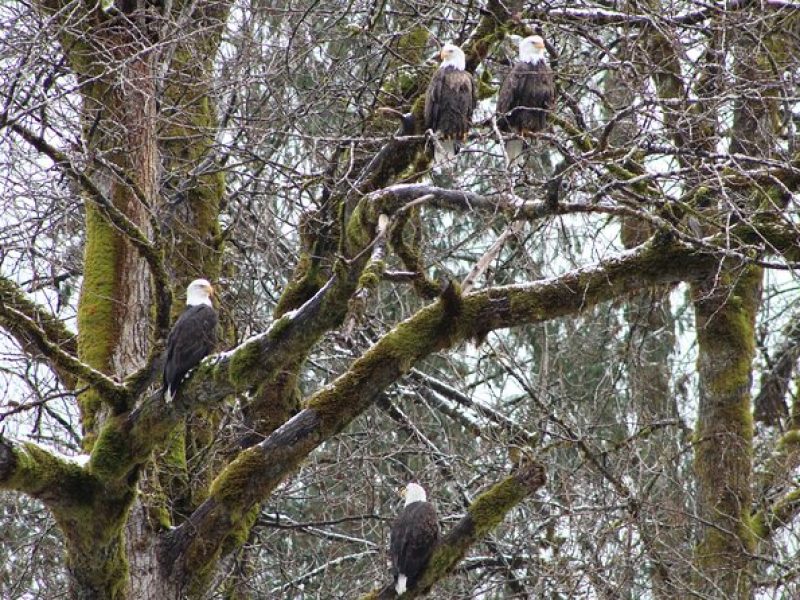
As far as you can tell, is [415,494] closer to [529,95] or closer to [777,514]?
[777,514]

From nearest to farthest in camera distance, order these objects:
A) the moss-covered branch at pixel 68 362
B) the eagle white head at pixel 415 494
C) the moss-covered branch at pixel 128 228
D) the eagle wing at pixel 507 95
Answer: the moss-covered branch at pixel 68 362, the moss-covered branch at pixel 128 228, the eagle wing at pixel 507 95, the eagle white head at pixel 415 494

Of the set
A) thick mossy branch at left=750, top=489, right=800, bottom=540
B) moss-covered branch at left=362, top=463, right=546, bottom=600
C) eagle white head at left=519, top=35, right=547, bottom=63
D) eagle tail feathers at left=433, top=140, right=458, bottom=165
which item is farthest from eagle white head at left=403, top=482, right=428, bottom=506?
→ eagle white head at left=519, top=35, right=547, bottom=63

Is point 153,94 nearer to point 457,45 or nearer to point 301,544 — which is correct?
point 457,45

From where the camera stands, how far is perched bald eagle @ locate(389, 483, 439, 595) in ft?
22.1

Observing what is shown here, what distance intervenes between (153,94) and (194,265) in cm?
170

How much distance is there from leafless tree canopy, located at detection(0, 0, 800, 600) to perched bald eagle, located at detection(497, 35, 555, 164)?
0.53 feet

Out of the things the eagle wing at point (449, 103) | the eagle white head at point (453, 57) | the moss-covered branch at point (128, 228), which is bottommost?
the moss-covered branch at point (128, 228)

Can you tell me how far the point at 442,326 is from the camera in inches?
232

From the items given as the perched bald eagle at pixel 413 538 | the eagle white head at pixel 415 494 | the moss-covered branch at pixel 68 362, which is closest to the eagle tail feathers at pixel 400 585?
the perched bald eagle at pixel 413 538

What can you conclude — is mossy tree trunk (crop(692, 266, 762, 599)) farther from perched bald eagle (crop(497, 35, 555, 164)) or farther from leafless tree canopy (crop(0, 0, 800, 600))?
perched bald eagle (crop(497, 35, 555, 164))

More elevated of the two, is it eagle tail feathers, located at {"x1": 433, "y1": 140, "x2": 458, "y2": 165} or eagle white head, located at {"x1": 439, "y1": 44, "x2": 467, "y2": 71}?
eagle white head, located at {"x1": 439, "y1": 44, "x2": 467, "y2": 71}

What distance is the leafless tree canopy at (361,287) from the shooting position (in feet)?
18.7

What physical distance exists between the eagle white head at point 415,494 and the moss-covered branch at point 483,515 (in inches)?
37.3

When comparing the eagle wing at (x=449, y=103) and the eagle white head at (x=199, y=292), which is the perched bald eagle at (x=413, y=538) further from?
the eagle wing at (x=449, y=103)
